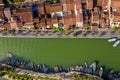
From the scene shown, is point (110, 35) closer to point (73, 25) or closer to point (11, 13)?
point (73, 25)

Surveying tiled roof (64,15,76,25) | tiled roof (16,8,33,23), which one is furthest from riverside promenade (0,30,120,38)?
tiled roof (16,8,33,23)

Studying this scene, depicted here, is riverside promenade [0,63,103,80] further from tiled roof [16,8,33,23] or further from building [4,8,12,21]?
building [4,8,12,21]

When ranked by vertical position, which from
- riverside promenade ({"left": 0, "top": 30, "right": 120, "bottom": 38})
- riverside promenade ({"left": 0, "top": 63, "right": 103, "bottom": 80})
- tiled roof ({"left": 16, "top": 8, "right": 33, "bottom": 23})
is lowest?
riverside promenade ({"left": 0, "top": 63, "right": 103, "bottom": 80})

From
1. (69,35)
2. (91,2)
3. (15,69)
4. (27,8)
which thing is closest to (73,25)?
(69,35)

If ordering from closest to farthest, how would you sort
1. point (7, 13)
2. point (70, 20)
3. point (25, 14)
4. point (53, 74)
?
point (53, 74)
point (70, 20)
point (25, 14)
point (7, 13)

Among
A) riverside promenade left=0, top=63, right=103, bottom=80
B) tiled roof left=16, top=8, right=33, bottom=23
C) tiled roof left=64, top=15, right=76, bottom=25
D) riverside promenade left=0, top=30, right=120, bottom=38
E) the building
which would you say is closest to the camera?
riverside promenade left=0, top=63, right=103, bottom=80

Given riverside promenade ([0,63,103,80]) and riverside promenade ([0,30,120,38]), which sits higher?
riverside promenade ([0,30,120,38])

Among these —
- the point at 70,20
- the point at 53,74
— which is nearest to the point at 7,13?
the point at 70,20

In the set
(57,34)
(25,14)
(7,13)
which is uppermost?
(7,13)

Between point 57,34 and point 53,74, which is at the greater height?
point 57,34

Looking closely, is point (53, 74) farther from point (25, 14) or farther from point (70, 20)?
point (25, 14)

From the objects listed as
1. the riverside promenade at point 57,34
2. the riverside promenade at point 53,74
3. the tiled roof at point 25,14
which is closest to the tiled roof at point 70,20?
the riverside promenade at point 57,34
